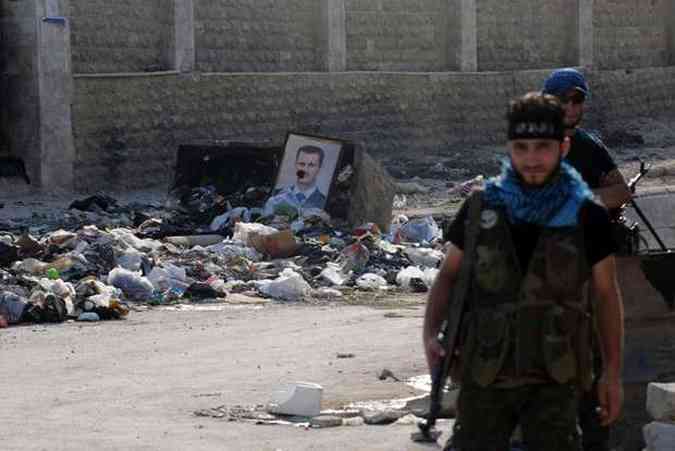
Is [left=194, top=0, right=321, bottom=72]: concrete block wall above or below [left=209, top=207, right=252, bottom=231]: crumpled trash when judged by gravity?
above

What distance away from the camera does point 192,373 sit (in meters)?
9.77

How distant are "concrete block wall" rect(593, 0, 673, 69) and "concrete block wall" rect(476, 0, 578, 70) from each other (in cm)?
81

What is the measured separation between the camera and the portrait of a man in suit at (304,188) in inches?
676

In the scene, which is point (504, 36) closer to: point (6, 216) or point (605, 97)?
point (605, 97)

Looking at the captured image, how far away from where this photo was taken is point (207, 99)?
2328 centimetres

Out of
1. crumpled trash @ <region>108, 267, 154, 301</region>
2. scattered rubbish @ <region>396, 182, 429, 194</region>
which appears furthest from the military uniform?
scattered rubbish @ <region>396, 182, 429, 194</region>

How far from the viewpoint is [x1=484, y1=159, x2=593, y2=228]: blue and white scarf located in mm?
4910

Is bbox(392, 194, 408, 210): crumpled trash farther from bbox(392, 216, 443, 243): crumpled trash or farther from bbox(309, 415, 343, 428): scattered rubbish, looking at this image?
bbox(309, 415, 343, 428): scattered rubbish

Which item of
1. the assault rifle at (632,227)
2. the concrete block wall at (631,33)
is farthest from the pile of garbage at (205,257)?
the concrete block wall at (631,33)

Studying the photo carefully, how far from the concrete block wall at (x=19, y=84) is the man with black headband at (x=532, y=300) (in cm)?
1650

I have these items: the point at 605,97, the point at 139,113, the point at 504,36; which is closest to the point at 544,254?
the point at 139,113

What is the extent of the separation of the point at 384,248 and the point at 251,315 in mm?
3206

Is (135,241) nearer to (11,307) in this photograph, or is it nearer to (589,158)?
(11,307)

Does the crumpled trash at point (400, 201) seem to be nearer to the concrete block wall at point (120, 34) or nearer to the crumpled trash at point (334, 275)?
the concrete block wall at point (120, 34)
